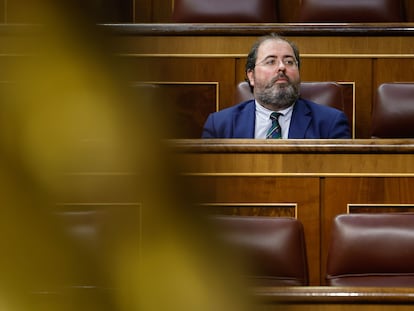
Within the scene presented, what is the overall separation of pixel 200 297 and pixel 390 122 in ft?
4.44

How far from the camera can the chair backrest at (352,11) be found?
1.73 metres

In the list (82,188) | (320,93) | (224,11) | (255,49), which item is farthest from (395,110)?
(82,188)

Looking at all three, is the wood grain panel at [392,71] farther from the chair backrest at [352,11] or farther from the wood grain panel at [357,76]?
the chair backrest at [352,11]

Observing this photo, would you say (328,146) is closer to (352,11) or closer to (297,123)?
(297,123)

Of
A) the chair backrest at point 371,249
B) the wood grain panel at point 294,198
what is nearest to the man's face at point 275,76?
the wood grain panel at point 294,198

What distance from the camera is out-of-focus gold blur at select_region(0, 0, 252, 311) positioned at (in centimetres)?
6

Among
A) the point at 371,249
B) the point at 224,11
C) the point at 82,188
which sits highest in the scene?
the point at 224,11

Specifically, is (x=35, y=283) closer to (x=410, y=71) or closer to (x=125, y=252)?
(x=125, y=252)

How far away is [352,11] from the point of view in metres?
1.74

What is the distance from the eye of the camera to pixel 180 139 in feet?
0.21

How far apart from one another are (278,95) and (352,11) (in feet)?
1.35

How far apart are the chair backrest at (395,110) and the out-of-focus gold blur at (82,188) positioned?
135 centimetres

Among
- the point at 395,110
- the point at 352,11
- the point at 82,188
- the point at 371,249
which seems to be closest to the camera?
the point at 82,188

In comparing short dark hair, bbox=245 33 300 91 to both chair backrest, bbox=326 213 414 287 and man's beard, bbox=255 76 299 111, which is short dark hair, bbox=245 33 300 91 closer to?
man's beard, bbox=255 76 299 111
